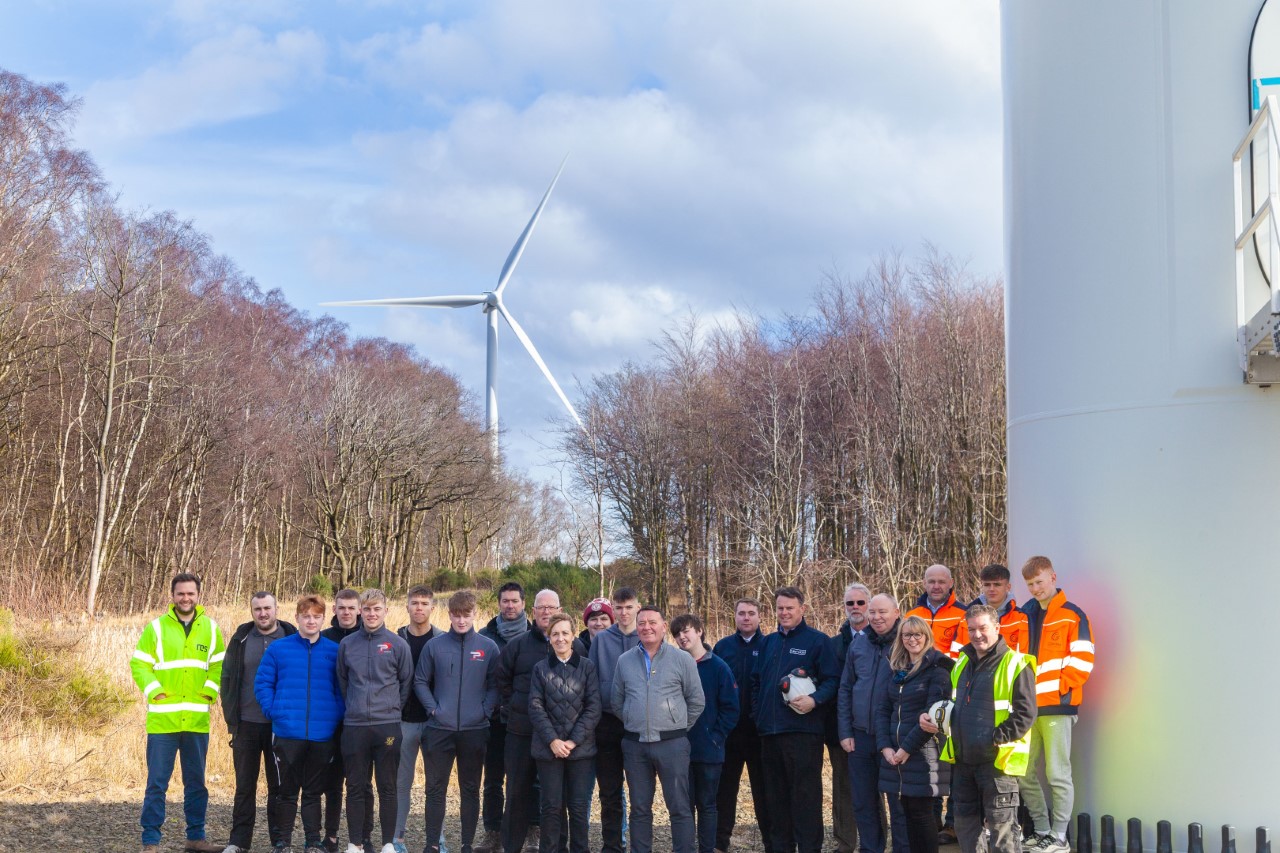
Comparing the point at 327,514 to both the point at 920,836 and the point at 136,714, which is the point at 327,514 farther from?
the point at 920,836

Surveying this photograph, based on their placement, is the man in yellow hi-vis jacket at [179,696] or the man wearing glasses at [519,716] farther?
the man in yellow hi-vis jacket at [179,696]

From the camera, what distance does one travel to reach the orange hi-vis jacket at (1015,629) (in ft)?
22.9

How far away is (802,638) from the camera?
26.0 ft

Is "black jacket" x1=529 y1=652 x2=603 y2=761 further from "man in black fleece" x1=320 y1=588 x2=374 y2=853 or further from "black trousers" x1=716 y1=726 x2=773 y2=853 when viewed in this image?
"man in black fleece" x1=320 y1=588 x2=374 y2=853

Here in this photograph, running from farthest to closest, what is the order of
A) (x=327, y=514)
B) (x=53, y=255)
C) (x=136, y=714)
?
(x=327, y=514) < (x=53, y=255) < (x=136, y=714)

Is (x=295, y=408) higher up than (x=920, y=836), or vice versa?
(x=295, y=408)

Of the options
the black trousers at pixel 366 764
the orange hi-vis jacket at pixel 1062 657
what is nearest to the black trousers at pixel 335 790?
the black trousers at pixel 366 764

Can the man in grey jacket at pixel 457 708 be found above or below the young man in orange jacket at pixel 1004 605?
below

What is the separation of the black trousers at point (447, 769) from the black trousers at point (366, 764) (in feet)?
0.77

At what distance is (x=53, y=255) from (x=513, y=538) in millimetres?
27286

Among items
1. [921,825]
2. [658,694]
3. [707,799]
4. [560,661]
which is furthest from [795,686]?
[560,661]

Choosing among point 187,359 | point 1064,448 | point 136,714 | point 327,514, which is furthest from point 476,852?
point 327,514

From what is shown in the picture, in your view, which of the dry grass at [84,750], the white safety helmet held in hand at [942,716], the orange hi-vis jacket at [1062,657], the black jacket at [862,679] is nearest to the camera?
the white safety helmet held in hand at [942,716]

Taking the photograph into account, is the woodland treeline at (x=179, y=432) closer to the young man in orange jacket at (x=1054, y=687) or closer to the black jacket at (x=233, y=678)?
the black jacket at (x=233, y=678)
